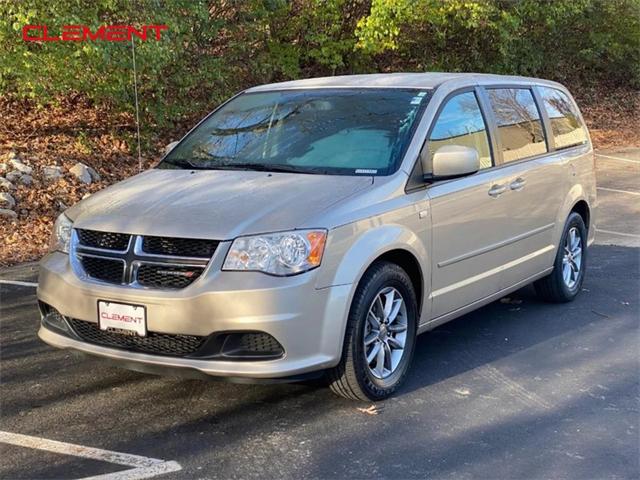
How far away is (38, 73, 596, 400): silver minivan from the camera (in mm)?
4023

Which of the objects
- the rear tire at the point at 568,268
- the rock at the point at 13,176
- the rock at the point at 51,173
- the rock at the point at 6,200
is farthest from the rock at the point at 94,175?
the rear tire at the point at 568,268

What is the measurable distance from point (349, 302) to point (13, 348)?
2623mm

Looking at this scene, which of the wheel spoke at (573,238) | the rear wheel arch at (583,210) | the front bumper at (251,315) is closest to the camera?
the front bumper at (251,315)

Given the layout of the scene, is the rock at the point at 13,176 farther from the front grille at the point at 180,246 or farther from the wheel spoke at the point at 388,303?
the wheel spoke at the point at 388,303

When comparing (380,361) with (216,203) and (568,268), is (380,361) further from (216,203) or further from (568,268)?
(568,268)

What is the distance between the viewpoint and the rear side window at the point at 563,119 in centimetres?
662

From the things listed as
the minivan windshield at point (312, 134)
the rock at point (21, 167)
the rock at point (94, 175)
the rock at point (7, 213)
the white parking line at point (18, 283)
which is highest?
the minivan windshield at point (312, 134)

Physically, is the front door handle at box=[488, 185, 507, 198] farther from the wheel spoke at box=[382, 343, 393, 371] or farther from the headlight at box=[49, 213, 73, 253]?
the headlight at box=[49, 213, 73, 253]

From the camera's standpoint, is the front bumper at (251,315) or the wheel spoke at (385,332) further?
the wheel spoke at (385,332)

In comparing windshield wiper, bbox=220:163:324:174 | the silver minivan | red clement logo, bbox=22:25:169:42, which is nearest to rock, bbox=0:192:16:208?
red clement logo, bbox=22:25:169:42

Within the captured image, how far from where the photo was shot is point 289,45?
606 inches

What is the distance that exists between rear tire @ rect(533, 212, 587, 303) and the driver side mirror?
2020 mm

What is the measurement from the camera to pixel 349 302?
13.8ft

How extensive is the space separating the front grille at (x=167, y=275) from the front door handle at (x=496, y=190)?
90.1 inches
